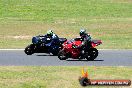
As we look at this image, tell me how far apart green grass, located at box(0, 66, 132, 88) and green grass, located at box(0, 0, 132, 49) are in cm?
1020

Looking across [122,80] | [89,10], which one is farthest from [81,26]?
[122,80]

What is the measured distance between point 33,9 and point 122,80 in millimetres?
39841

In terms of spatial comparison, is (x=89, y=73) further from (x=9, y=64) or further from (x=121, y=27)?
(x=121, y=27)

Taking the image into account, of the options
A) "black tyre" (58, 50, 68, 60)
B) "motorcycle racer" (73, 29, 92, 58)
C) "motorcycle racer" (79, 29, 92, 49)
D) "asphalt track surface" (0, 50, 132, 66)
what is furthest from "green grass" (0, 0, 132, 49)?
"black tyre" (58, 50, 68, 60)

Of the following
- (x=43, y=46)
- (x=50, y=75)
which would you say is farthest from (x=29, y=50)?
(x=50, y=75)

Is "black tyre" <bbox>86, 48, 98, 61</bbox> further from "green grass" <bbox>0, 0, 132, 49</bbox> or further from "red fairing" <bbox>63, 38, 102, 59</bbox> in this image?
"green grass" <bbox>0, 0, 132, 49</bbox>

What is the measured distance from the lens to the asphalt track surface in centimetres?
2912

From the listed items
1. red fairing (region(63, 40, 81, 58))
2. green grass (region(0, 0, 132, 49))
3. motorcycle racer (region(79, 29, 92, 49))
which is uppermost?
motorcycle racer (region(79, 29, 92, 49))

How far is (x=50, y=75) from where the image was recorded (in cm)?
2519

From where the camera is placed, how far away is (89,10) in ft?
205

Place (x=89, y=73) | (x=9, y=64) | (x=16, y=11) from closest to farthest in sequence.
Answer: (x=89, y=73)
(x=9, y=64)
(x=16, y=11)

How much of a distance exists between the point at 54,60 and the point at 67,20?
24.4m

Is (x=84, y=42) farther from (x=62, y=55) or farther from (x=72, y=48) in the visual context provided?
(x=62, y=55)

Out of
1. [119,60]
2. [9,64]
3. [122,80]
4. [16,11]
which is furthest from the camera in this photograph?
[16,11]
